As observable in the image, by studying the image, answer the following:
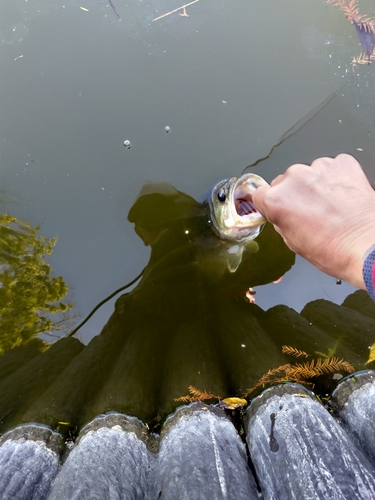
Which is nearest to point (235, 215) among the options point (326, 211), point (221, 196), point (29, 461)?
point (221, 196)

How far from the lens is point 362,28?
2418 mm

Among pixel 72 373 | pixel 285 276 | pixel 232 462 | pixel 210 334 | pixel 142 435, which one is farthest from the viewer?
pixel 285 276

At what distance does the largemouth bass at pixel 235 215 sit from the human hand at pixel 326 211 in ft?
1.04

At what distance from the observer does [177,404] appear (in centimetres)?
205

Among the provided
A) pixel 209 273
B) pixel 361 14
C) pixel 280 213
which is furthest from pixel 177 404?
pixel 361 14

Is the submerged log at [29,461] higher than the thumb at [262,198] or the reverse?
the reverse

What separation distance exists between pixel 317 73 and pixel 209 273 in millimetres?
1721

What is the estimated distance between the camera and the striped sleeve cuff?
953mm

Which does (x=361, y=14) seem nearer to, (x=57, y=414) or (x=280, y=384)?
(x=280, y=384)

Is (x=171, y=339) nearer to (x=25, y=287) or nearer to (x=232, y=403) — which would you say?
(x=232, y=403)

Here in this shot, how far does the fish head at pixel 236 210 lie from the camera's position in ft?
5.94

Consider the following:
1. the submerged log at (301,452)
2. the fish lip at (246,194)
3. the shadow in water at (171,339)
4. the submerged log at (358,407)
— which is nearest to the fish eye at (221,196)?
the fish lip at (246,194)

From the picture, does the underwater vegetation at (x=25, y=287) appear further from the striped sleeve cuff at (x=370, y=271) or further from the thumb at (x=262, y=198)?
the striped sleeve cuff at (x=370, y=271)

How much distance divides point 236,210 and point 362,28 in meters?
1.73
